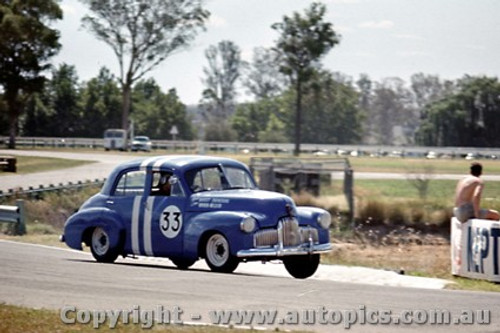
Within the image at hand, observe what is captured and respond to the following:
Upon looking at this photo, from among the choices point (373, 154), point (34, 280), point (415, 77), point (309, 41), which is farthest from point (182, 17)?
point (415, 77)

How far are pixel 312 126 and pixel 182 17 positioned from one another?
1245 inches

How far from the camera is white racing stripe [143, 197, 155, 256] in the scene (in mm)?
17031

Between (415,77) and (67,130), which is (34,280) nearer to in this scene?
(67,130)

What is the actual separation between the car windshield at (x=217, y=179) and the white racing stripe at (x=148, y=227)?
0.78 m

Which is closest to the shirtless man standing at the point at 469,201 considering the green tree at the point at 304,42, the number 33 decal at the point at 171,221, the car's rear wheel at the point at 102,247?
the number 33 decal at the point at 171,221

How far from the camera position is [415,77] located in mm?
140000

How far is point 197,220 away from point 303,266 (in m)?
1.86

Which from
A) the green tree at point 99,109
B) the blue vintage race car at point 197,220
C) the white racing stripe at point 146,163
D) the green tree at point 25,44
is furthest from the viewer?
the green tree at point 99,109

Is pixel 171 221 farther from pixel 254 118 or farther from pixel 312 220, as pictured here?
pixel 254 118

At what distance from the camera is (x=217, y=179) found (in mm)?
17062

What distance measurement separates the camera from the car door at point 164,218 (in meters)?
16.6

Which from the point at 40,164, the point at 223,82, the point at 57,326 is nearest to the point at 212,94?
the point at 223,82

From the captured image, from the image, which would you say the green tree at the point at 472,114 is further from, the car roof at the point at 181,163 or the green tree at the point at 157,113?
the car roof at the point at 181,163

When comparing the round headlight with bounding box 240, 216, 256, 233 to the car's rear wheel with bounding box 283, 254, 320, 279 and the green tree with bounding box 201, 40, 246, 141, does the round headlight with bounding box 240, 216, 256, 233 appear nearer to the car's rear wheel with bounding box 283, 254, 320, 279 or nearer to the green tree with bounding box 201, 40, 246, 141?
the car's rear wheel with bounding box 283, 254, 320, 279
